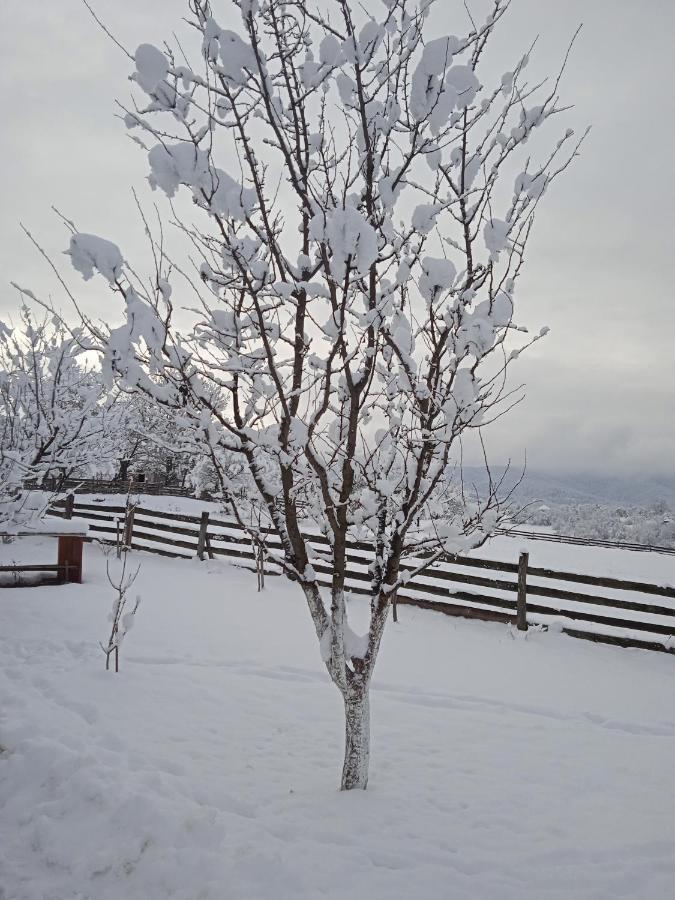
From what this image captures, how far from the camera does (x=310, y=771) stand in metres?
4.00

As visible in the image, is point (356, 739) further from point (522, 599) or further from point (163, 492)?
point (163, 492)

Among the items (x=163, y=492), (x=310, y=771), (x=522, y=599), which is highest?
(x=163, y=492)

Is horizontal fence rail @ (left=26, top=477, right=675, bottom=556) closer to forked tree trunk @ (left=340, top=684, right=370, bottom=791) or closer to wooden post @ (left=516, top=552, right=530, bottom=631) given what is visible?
wooden post @ (left=516, top=552, right=530, bottom=631)

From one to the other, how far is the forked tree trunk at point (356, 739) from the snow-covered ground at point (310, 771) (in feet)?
0.39

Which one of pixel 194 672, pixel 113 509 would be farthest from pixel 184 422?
pixel 113 509

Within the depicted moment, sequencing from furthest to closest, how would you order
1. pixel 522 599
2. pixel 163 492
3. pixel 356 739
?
pixel 163 492, pixel 522 599, pixel 356 739

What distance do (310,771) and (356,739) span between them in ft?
2.49

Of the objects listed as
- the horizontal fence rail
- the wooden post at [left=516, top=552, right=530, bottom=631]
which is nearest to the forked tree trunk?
the wooden post at [left=516, top=552, right=530, bottom=631]

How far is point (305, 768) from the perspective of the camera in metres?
4.05

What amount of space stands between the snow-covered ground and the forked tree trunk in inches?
4.7

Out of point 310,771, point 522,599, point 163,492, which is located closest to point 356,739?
point 310,771

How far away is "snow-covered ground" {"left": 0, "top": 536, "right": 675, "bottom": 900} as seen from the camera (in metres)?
2.76

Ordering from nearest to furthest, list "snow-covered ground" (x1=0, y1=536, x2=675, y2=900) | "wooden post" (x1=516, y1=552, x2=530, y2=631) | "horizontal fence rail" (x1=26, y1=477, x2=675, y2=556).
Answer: "snow-covered ground" (x1=0, y1=536, x2=675, y2=900) < "wooden post" (x1=516, y1=552, x2=530, y2=631) < "horizontal fence rail" (x1=26, y1=477, x2=675, y2=556)

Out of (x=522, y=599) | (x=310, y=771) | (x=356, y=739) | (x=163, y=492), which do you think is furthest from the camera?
(x=163, y=492)
